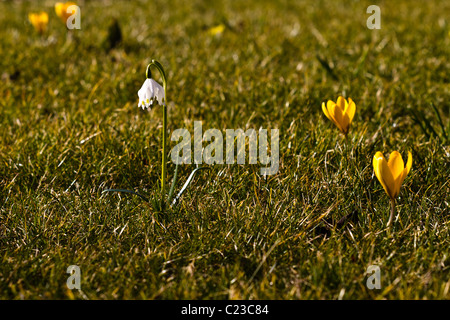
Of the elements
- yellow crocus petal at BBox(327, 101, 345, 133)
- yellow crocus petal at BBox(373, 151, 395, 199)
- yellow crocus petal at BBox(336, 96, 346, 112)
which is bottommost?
yellow crocus petal at BBox(373, 151, 395, 199)

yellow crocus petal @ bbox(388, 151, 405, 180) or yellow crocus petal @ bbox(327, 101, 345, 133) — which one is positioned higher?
yellow crocus petal @ bbox(327, 101, 345, 133)

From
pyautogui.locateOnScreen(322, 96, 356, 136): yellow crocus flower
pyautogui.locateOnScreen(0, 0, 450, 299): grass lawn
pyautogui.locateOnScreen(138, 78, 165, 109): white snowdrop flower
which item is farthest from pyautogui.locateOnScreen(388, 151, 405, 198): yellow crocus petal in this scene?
pyautogui.locateOnScreen(138, 78, 165, 109): white snowdrop flower

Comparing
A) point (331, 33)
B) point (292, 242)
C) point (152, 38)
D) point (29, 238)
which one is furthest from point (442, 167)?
point (152, 38)

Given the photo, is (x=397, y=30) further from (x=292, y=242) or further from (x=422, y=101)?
(x=292, y=242)

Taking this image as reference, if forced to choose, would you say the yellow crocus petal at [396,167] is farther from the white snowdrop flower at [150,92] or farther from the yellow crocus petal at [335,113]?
the white snowdrop flower at [150,92]

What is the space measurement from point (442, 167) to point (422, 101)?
3.01 feet

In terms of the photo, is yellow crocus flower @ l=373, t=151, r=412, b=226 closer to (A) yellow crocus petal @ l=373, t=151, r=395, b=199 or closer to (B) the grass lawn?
(A) yellow crocus petal @ l=373, t=151, r=395, b=199

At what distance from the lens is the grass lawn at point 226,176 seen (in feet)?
5.75

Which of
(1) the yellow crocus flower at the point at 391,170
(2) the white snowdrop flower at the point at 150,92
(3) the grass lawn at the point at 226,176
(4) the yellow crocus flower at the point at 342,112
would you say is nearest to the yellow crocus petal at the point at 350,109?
(4) the yellow crocus flower at the point at 342,112

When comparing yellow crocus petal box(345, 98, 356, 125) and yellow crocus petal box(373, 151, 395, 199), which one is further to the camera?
yellow crocus petal box(345, 98, 356, 125)

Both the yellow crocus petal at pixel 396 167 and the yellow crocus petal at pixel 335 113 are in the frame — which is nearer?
the yellow crocus petal at pixel 396 167

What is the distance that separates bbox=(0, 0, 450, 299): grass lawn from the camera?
5.75 feet

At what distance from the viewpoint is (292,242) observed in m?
1.92

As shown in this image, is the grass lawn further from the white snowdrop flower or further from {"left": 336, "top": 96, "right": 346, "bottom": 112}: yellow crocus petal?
the white snowdrop flower
